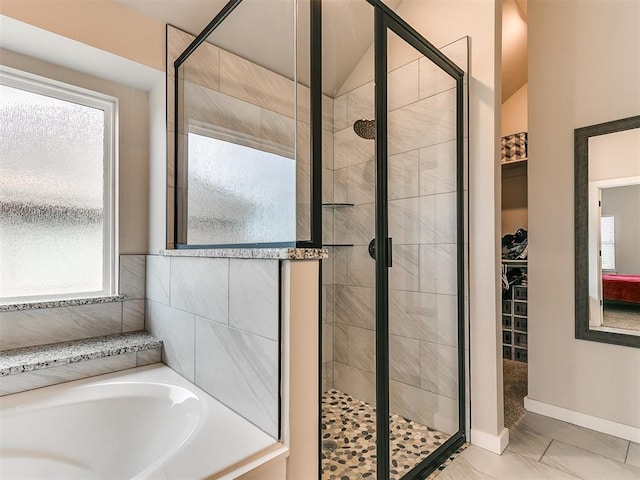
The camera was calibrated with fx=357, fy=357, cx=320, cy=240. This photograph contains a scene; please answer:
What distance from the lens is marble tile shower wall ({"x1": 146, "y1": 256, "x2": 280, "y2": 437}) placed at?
1.17m

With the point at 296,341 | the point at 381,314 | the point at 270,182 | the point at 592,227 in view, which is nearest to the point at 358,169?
the point at 270,182

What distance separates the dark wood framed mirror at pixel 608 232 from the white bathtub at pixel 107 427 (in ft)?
6.84

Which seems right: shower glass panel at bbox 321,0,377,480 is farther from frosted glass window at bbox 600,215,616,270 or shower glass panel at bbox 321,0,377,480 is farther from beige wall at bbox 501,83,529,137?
beige wall at bbox 501,83,529,137

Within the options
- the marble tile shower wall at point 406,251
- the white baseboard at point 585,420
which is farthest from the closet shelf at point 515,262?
the marble tile shower wall at point 406,251

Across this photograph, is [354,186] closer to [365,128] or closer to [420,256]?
[365,128]

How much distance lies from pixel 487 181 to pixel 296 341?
4.62 feet

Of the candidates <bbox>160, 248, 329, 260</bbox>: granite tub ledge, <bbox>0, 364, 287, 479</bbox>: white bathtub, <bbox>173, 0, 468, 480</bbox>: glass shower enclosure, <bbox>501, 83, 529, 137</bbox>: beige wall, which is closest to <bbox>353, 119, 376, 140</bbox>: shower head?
<bbox>173, 0, 468, 480</bbox>: glass shower enclosure

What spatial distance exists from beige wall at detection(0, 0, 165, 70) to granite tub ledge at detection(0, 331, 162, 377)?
56.1 inches

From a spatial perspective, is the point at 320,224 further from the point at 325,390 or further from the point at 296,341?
the point at 325,390

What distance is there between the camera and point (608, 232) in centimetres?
214

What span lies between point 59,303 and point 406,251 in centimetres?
172

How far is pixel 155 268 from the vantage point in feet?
6.35

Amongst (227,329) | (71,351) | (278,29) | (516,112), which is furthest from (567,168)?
(71,351)

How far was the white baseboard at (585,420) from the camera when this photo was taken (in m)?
1.99
